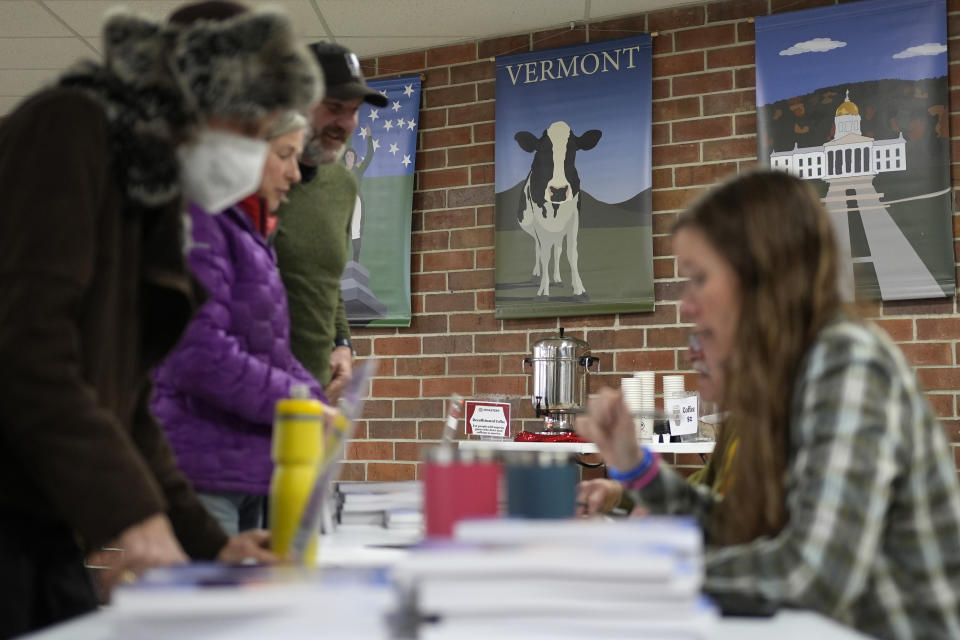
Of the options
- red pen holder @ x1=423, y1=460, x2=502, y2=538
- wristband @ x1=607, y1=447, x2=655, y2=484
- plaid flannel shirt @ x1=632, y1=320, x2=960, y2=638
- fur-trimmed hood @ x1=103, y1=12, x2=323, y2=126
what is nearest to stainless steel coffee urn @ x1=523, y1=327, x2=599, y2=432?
wristband @ x1=607, y1=447, x2=655, y2=484

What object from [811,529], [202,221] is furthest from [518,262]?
[811,529]

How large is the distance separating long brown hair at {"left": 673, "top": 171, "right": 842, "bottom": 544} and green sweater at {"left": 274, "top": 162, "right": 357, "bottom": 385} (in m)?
1.22

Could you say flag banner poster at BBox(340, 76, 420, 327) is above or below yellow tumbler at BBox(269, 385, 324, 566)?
above

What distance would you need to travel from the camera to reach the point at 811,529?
927 mm

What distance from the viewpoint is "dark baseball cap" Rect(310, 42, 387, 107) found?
2.07 metres

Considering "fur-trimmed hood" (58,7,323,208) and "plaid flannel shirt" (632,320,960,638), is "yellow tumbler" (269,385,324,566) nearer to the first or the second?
"fur-trimmed hood" (58,7,323,208)

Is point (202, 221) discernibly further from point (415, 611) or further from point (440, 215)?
point (440, 215)

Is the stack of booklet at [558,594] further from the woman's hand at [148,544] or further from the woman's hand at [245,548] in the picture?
the woman's hand at [245,548]

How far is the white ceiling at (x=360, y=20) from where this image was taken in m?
3.70

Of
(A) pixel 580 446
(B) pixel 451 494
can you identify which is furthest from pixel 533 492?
(A) pixel 580 446

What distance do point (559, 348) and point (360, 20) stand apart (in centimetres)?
161

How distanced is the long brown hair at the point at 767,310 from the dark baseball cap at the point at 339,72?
111 cm

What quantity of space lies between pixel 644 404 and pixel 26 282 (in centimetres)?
280

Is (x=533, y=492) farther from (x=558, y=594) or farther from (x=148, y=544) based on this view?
(x=148, y=544)
